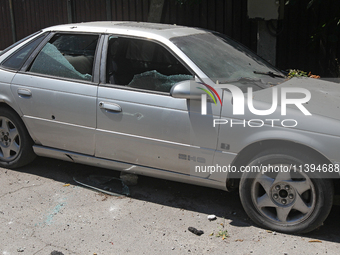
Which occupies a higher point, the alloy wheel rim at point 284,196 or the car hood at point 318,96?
the car hood at point 318,96

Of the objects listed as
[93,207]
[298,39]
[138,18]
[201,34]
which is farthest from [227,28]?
[93,207]

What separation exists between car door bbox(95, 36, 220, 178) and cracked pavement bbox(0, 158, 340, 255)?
47cm

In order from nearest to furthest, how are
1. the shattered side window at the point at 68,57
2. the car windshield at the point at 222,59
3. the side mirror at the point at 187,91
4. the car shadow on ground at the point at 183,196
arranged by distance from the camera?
the side mirror at the point at 187,91, the car shadow on ground at the point at 183,196, the car windshield at the point at 222,59, the shattered side window at the point at 68,57

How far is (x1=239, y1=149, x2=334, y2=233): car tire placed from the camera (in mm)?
3516

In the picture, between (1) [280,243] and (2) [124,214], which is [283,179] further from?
(2) [124,214]

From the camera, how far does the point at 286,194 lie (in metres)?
3.70

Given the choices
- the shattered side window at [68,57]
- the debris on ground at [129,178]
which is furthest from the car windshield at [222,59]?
the debris on ground at [129,178]

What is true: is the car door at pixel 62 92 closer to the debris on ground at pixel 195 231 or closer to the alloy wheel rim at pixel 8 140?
the alloy wheel rim at pixel 8 140

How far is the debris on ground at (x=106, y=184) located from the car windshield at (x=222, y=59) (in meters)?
1.65

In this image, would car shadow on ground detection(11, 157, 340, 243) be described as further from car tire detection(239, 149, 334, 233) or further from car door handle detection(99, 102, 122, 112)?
car door handle detection(99, 102, 122, 112)

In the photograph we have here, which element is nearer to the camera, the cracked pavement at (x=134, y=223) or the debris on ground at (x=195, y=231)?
the cracked pavement at (x=134, y=223)

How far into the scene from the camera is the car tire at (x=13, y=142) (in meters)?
4.93

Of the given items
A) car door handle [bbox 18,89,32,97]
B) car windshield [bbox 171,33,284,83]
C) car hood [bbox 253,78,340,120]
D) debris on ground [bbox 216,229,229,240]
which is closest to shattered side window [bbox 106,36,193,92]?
car windshield [bbox 171,33,284,83]

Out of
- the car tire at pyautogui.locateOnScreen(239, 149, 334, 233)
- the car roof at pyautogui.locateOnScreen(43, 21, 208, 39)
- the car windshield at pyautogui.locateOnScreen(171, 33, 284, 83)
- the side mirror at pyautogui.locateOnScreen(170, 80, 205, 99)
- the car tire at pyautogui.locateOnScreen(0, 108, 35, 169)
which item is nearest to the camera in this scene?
the car tire at pyautogui.locateOnScreen(239, 149, 334, 233)
